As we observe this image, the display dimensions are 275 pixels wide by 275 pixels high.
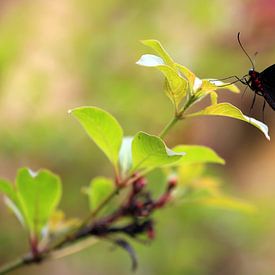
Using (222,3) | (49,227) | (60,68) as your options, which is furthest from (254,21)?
(49,227)

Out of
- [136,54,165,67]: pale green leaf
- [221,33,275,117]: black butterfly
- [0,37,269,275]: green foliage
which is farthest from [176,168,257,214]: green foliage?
[136,54,165,67]: pale green leaf

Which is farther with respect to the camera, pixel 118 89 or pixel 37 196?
pixel 118 89

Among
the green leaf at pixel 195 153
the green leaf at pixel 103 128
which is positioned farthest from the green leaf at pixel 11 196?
the green leaf at pixel 195 153

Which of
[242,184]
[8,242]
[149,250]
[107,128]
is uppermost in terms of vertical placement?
[107,128]

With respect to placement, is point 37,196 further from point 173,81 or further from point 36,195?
point 173,81

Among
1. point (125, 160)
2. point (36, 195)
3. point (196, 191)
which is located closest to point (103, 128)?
point (125, 160)

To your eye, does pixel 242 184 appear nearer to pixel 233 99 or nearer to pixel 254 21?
pixel 233 99

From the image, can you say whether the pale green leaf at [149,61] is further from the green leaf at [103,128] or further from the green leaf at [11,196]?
the green leaf at [11,196]
